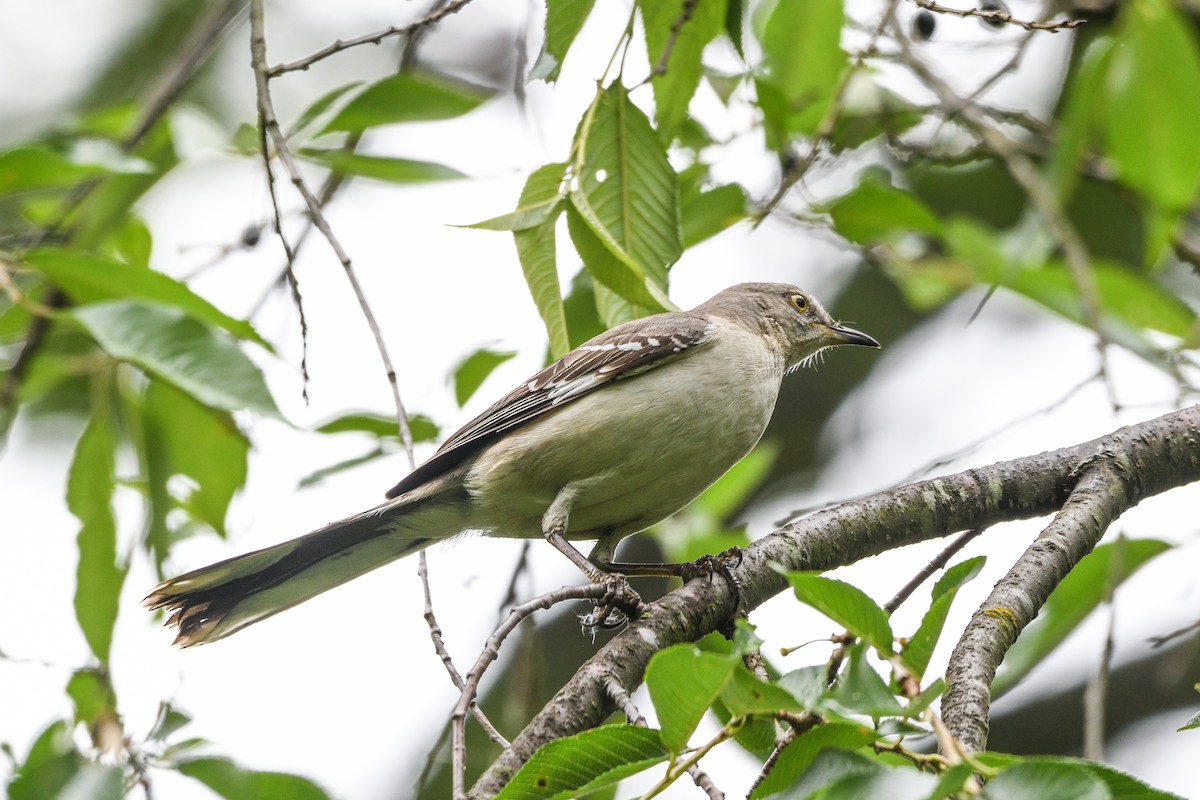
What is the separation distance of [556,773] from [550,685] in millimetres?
5772

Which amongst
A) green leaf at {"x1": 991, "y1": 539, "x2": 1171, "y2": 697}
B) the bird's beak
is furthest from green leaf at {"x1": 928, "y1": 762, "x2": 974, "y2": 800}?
the bird's beak

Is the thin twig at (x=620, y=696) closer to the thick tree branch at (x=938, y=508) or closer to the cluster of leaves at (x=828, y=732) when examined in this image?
the thick tree branch at (x=938, y=508)

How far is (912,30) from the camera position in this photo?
6164 millimetres

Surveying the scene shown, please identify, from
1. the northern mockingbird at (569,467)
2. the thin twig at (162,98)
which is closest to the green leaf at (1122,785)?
the northern mockingbird at (569,467)

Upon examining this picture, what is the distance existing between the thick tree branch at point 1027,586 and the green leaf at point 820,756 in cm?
58

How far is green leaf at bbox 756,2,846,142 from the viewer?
4.20m

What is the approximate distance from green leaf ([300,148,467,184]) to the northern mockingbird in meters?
1.03

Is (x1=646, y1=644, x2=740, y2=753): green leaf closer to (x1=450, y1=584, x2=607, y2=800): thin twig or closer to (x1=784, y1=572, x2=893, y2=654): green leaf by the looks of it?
(x1=784, y1=572, x2=893, y2=654): green leaf

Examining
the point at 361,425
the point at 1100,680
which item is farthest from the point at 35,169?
the point at 1100,680

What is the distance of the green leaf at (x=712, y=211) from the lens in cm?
450

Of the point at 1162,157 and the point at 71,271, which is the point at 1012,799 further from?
the point at 71,271

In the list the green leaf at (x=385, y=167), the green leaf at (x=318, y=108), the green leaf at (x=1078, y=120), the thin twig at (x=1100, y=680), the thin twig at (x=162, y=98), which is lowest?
the thin twig at (x=1100, y=680)

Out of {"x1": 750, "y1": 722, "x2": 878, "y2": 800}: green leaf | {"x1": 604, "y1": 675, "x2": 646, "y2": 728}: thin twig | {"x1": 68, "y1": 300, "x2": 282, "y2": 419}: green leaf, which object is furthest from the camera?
{"x1": 68, "y1": 300, "x2": 282, "y2": 419}: green leaf

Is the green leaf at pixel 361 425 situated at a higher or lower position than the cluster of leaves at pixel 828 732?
higher
